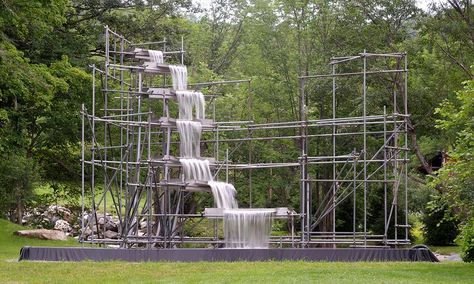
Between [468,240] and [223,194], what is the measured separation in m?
6.24

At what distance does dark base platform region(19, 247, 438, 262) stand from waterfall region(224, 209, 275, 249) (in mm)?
1379

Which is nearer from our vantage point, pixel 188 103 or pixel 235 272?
pixel 235 272

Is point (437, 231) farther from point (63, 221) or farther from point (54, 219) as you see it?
point (54, 219)

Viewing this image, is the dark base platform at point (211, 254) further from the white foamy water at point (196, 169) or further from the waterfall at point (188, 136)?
the waterfall at point (188, 136)

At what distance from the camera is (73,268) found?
21844 millimetres

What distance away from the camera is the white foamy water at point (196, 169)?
83.8 ft

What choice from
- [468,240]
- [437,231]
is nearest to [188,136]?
[468,240]

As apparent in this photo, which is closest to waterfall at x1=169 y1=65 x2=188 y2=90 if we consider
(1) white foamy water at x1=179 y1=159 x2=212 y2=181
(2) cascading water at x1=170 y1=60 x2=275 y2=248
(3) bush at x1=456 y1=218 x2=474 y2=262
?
(2) cascading water at x1=170 y1=60 x2=275 y2=248

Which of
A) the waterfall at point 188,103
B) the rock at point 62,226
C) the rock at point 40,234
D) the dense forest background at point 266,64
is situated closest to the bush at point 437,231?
the dense forest background at point 266,64

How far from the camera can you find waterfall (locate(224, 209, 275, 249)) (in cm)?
2497

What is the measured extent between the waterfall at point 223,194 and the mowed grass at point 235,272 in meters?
3.05

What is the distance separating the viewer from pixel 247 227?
25109 mm

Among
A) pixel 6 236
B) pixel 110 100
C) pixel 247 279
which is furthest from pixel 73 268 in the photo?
pixel 110 100

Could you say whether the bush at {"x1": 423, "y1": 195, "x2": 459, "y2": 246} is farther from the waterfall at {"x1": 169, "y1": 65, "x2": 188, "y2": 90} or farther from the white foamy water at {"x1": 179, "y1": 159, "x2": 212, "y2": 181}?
the white foamy water at {"x1": 179, "y1": 159, "x2": 212, "y2": 181}
